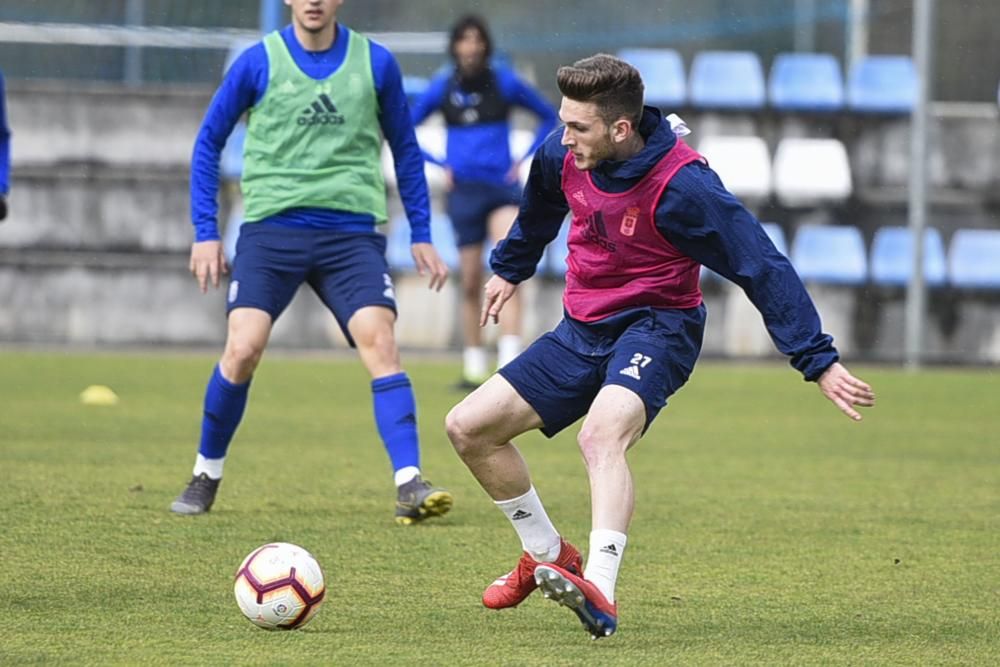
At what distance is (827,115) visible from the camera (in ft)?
55.4

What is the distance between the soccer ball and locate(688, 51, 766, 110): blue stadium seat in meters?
12.5

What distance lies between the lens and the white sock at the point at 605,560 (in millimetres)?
4762

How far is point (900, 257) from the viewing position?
54.5 ft

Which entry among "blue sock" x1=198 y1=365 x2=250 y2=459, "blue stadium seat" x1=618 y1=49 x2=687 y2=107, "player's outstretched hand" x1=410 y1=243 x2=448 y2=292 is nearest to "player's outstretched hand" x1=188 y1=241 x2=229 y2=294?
"blue sock" x1=198 y1=365 x2=250 y2=459

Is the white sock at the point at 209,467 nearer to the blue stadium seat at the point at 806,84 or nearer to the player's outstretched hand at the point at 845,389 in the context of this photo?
the player's outstretched hand at the point at 845,389

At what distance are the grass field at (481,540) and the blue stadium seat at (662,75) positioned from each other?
17.7 ft

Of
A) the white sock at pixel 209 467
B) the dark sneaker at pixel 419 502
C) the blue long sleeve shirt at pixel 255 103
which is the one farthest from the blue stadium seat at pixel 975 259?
the white sock at pixel 209 467

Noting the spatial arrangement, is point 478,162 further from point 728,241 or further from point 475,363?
point 728,241

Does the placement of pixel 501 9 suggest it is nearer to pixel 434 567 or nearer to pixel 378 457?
pixel 378 457

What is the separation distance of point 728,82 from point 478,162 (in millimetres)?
5107

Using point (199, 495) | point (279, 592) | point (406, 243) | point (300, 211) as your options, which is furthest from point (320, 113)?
point (406, 243)

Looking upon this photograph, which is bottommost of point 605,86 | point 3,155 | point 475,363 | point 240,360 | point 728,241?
point 475,363

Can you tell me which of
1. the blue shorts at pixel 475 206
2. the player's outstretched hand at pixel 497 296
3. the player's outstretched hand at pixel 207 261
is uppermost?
the player's outstretched hand at pixel 497 296

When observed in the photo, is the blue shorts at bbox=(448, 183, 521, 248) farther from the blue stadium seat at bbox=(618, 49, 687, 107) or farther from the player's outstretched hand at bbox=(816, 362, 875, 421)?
the player's outstretched hand at bbox=(816, 362, 875, 421)
